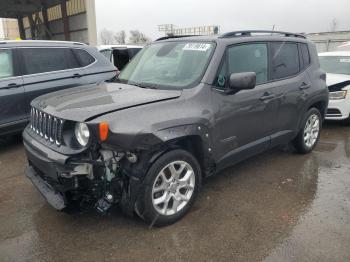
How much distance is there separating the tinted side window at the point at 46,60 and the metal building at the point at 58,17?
1347 centimetres

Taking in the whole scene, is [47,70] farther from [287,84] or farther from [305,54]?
[305,54]

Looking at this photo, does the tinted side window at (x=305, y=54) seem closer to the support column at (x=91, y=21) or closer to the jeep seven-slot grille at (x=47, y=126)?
the jeep seven-slot grille at (x=47, y=126)

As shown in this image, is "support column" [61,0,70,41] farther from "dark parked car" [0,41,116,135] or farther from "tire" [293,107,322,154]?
"tire" [293,107,322,154]

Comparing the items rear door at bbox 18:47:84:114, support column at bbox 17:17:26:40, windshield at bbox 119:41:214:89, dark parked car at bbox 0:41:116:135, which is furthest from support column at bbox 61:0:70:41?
windshield at bbox 119:41:214:89

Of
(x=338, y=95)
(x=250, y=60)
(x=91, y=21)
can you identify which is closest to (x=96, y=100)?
(x=250, y=60)

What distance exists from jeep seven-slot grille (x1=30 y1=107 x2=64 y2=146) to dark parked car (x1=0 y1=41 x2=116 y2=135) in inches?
84.9

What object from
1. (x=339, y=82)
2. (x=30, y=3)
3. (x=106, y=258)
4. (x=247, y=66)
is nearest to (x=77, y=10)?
(x=30, y=3)

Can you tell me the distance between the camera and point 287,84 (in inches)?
181

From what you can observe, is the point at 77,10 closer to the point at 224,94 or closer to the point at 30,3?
the point at 30,3

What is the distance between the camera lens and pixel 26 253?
2.98 meters

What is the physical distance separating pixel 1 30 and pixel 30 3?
15.5 m

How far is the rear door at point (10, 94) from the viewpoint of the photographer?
18.0ft

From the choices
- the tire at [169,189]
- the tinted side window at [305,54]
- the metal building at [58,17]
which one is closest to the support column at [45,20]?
the metal building at [58,17]

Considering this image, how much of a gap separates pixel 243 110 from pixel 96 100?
A: 167 cm
